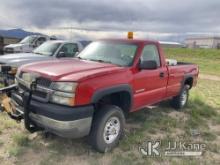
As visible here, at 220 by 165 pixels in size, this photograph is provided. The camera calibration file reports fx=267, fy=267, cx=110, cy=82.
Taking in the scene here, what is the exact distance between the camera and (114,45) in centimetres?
528

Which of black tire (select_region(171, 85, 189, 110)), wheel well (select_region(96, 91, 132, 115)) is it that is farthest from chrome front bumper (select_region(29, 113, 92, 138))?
black tire (select_region(171, 85, 189, 110))

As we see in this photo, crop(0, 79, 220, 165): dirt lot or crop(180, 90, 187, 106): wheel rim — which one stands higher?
crop(180, 90, 187, 106): wheel rim

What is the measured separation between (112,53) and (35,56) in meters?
4.06

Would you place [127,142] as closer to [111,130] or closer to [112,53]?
[111,130]

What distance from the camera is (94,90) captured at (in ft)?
12.5

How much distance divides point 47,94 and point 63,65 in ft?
2.57

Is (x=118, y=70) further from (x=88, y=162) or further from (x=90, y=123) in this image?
(x=88, y=162)

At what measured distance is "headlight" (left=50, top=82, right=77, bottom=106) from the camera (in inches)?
142

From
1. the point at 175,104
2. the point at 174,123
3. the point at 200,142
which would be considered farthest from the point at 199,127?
the point at 175,104

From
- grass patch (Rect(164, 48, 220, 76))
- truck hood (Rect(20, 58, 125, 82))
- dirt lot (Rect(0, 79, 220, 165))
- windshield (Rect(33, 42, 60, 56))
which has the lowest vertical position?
dirt lot (Rect(0, 79, 220, 165))

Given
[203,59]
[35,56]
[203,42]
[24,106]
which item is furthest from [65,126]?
[203,42]

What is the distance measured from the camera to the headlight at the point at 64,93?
11.8ft

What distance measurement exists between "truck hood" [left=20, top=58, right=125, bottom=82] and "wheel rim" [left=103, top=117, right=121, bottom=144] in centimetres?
81

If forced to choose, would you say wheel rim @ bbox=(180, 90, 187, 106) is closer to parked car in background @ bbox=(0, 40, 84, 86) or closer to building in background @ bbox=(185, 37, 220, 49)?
parked car in background @ bbox=(0, 40, 84, 86)
